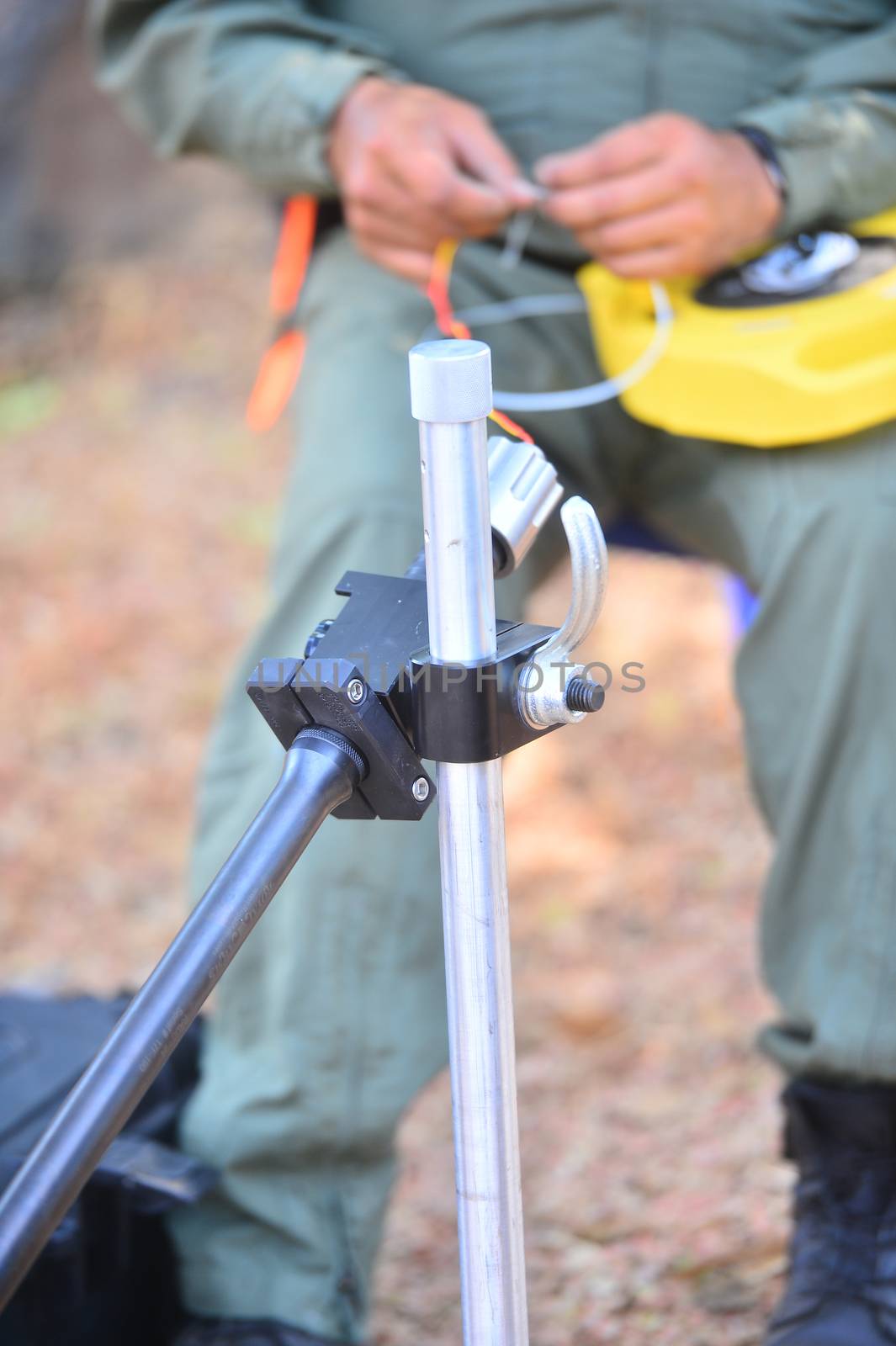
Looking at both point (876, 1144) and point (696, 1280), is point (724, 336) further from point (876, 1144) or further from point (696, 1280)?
point (696, 1280)

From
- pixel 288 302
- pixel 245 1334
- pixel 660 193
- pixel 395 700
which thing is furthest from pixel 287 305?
pixel 245 1334

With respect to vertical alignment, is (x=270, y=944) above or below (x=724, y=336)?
below

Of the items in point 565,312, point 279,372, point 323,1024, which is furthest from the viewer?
point 279,372

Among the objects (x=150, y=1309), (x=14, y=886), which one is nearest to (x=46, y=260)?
(x=14, y=886)

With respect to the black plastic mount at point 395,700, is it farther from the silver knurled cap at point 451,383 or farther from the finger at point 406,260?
the finger at point 406,260

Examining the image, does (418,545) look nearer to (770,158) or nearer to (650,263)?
(650,263)

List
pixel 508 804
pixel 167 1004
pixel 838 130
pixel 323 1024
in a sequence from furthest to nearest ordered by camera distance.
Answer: pixel 508 804
pixel 838 130
pixel 323 1024
pixel 167 1004

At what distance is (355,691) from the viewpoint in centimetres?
65

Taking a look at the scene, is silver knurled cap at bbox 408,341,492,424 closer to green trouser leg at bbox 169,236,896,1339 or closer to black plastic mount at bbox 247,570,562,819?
black plastic mount at bbox 247,570,562,819

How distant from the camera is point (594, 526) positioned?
623 mm

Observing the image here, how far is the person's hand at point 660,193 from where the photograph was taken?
1.08 metres

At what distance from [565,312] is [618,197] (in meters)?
0.18

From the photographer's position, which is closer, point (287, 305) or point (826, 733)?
point (826, 733)

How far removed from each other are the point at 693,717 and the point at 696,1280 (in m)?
1.18
